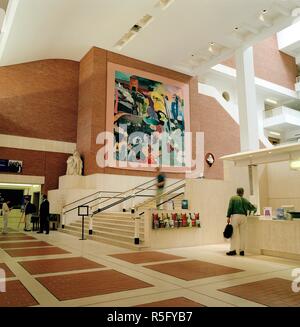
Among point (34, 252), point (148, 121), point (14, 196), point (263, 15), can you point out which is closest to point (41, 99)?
point (14, 196)

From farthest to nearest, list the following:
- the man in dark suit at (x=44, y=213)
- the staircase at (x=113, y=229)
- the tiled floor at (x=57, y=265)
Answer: the man in dark suit at (x=44, y=213)
the staircase at (x=113, y=229)
the tiled floor at (x=57, y=265)

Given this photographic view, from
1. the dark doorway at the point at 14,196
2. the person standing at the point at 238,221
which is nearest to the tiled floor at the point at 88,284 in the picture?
the person standing at the point at 238,221

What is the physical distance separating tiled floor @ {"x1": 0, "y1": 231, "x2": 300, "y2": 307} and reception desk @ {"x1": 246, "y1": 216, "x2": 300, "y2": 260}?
0.25 metres

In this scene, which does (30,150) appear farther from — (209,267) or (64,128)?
(209,267)

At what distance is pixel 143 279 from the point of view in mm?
4652

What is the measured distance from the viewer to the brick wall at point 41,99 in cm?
1447

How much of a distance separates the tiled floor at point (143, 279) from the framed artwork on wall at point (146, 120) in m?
8.30

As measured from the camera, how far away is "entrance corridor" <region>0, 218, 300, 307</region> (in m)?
3.61

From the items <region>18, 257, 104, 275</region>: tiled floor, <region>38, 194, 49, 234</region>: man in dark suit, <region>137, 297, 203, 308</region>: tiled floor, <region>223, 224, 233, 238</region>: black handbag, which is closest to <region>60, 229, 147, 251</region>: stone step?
<region>38, 194, 49, 234</region>: man in dark suit

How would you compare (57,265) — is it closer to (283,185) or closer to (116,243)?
(116,243)

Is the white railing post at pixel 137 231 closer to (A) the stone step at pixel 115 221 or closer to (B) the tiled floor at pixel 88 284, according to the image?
(A) the stone step at pixel 115 221

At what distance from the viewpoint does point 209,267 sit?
223 inches

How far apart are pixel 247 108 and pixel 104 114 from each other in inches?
263

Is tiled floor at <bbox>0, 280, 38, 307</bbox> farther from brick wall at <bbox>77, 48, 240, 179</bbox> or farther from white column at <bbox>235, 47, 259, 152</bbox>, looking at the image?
white column at <bbox>235, 47, 259, 152</bbox>
